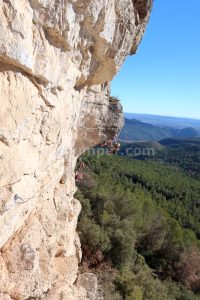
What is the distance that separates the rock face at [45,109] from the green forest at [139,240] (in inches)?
435

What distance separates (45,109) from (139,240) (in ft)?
118

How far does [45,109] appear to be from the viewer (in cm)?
864

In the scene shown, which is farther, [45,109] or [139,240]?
[139,240]

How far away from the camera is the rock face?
7148 mm

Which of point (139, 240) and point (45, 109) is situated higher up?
point (45, 109)

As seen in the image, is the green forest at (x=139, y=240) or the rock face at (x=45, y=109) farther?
the green forest at (x=139, y=240)

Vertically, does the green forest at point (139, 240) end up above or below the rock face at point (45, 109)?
below

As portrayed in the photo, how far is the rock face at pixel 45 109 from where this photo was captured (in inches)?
281

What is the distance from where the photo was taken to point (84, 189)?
41.6 metres

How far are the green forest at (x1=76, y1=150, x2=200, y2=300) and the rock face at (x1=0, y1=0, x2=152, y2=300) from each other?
435 inches

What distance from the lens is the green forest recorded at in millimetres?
26798

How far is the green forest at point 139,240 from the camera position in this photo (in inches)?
1055

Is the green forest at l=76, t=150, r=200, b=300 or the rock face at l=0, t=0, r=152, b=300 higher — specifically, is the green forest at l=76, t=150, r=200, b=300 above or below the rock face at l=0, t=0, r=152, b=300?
below

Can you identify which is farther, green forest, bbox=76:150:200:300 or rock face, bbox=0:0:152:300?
green forest, bbox=76:150:200:300
